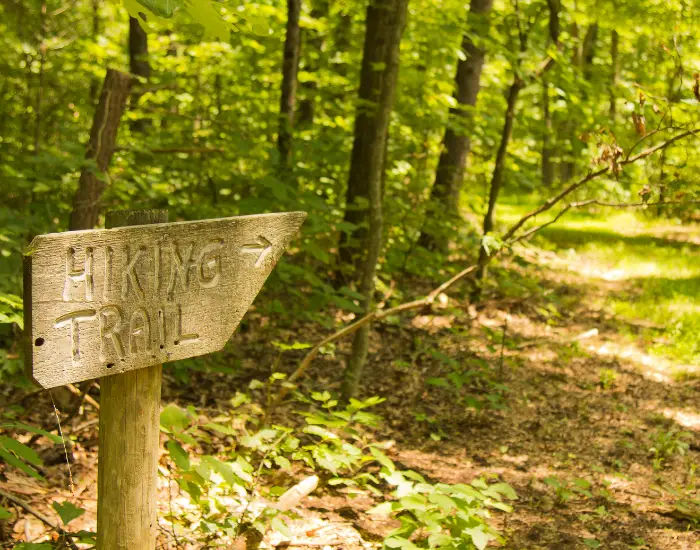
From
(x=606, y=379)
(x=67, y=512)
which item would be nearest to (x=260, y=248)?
(x=67, y=512)

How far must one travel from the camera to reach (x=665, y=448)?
199 inches

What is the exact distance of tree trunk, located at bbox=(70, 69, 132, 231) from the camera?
4.28 m

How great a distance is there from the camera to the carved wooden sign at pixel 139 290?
178cm

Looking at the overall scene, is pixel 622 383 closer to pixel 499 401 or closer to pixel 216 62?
pixel 499 401

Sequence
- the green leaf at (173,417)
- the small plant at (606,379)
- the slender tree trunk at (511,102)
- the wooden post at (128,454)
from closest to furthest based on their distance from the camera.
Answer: the wooden post at (128,454) < the green leaf at (173,417) < the small plant at (606,379) < the slender tree trunk at (511,102)

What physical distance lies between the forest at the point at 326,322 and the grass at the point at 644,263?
3.0 inches

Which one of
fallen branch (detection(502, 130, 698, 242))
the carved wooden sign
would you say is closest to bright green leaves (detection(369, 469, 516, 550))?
the carved wooden sign

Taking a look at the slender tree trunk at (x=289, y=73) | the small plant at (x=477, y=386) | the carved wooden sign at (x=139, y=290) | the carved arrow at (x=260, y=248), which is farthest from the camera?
the slender tree trunk at (x=289, y=73)

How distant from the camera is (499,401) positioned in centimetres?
579

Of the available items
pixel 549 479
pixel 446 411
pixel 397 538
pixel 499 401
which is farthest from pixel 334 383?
pixel 397 538

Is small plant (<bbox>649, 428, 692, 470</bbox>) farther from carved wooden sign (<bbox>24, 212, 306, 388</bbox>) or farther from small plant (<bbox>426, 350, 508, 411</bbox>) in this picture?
carved wooden sign (<bbox>24, 212, 306, 388</bbox>)

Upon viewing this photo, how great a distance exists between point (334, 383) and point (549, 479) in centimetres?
219

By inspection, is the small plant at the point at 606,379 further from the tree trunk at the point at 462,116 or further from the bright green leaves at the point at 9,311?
the bright green leaves at the point at 9,311

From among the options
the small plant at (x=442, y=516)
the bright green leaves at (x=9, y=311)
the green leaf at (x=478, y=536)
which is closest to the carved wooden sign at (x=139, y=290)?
the bright green leaves at (x=9, y=311)
